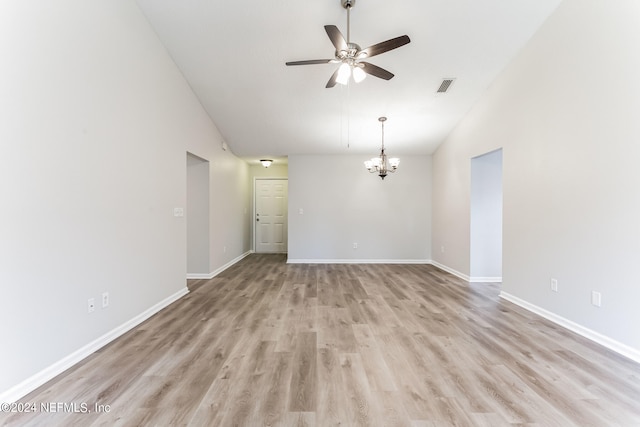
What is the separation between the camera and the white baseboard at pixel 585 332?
2273mm

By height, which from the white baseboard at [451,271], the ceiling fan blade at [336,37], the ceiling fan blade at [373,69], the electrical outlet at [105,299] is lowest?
the white baseboard at [451,271]

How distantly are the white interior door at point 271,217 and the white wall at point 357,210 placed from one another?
5.17 ft

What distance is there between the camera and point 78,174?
2238 mm

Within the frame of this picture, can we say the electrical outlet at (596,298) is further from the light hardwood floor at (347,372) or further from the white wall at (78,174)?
the white wall at (78,174)

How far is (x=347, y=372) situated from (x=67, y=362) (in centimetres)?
204

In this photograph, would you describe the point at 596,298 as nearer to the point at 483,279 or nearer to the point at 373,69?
the point at 483,279

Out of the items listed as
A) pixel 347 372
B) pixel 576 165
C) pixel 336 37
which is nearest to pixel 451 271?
pixel 576 165

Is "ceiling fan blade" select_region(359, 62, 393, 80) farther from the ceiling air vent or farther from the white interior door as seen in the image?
the white interior door

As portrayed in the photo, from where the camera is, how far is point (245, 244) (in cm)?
736

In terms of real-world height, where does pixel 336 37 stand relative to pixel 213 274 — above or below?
above

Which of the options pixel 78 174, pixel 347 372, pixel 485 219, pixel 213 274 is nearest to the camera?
pixel 347 372

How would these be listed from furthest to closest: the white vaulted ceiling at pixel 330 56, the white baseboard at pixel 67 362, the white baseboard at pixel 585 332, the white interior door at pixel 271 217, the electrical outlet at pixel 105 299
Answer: the white interior door at pixel 271 217, the white vaulted ceiling at pixel 330 56, the electrical outlet at pixel 105 299, the white baseboard at pixel 585 332, the white baseboard at pixel 67 362

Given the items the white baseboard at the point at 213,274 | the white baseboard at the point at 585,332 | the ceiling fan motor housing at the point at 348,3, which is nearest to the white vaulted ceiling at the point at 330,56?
the ceiling fan motor housing at the point at 348,3

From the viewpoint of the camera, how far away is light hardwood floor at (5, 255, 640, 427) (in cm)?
161
